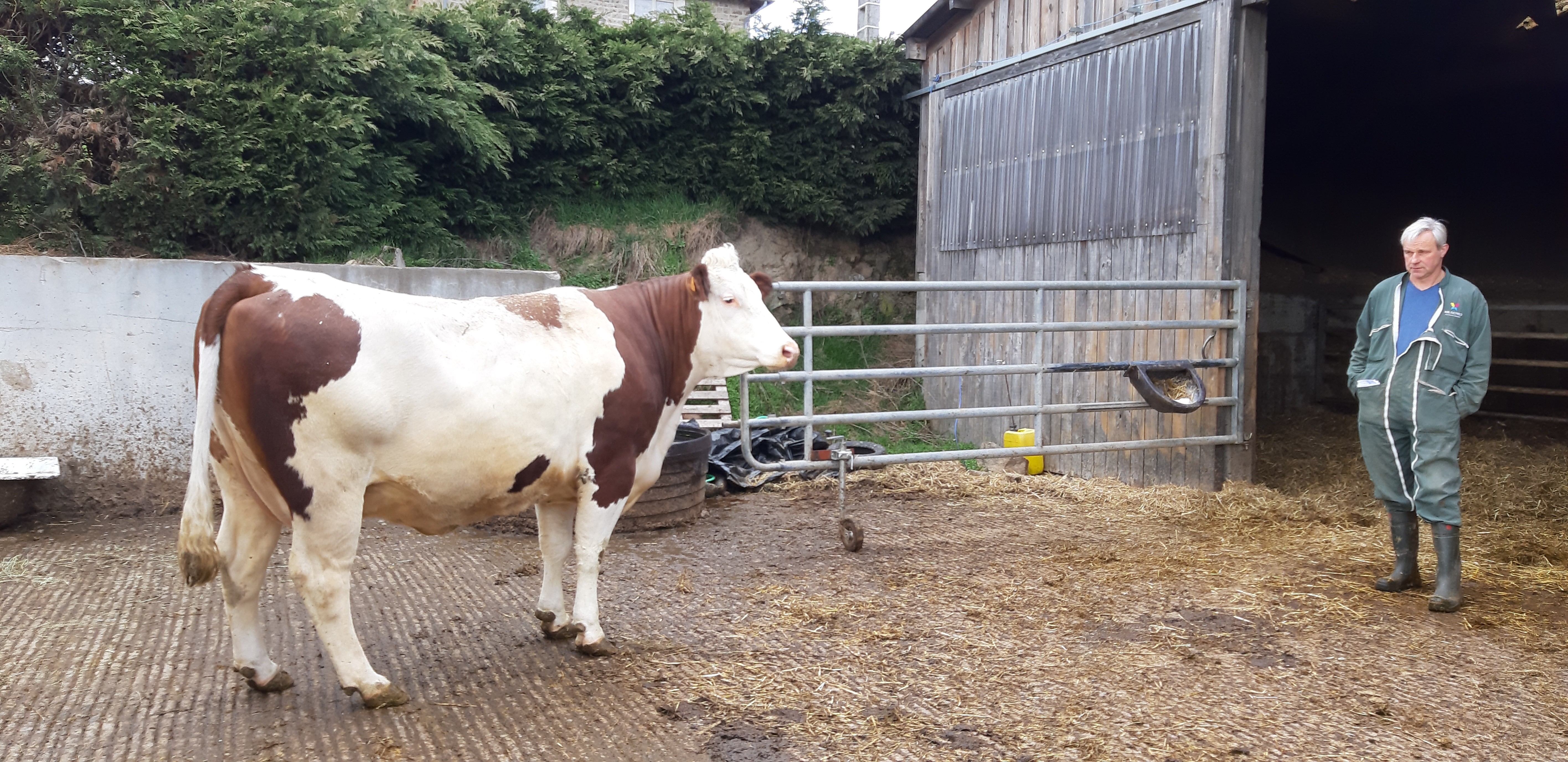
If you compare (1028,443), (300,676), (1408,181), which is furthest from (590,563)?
(1408,181)

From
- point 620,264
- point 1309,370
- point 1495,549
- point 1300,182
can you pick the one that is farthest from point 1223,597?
point 1300,182

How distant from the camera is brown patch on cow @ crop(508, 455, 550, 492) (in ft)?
10.8

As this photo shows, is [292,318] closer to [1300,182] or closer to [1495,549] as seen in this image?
[1495,549]

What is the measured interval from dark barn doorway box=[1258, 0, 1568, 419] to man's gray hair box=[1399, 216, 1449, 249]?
6.34 meters

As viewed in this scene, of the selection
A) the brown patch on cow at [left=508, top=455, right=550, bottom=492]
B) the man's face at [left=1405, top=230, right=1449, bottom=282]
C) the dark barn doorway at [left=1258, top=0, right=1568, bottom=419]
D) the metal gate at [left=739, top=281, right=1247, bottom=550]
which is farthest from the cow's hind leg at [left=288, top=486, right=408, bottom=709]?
the dark barn doorway at [left=1258, top=0, right=1568, bottom=419]

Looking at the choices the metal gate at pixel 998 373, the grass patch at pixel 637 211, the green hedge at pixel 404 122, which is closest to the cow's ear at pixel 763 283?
the metal gate at pixel 998 373

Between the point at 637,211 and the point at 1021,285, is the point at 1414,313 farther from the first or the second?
the point at 637,211

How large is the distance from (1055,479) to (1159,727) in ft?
14.1

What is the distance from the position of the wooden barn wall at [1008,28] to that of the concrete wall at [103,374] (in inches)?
219

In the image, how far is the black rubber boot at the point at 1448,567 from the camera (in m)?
4.12

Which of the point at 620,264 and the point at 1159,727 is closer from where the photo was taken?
the point at 1159,727

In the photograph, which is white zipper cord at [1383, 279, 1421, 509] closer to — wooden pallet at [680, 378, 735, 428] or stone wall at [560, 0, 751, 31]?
wooden pallet at [680, 378, 735, 428]

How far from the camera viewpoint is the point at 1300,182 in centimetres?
1187

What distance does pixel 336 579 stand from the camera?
294cm
